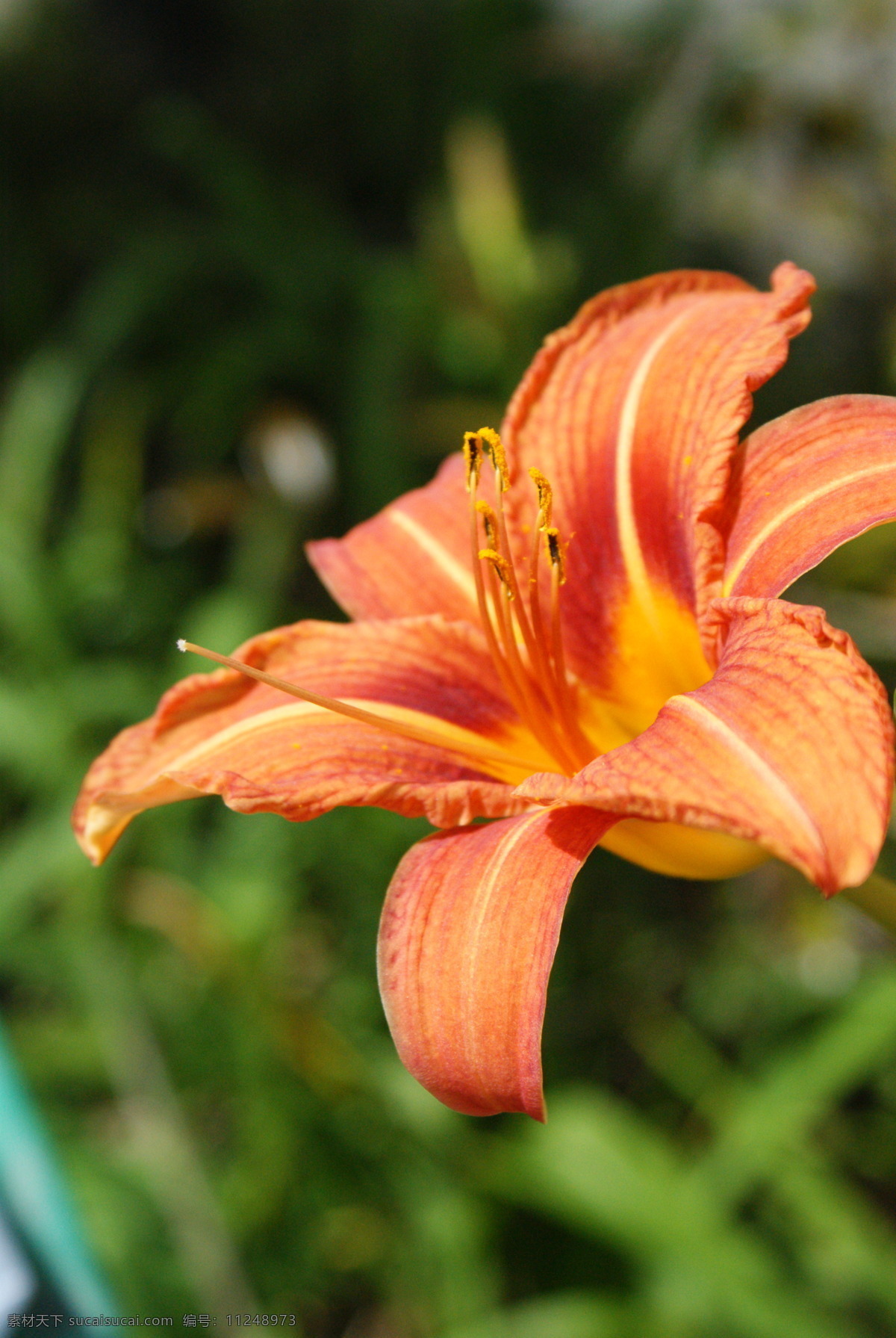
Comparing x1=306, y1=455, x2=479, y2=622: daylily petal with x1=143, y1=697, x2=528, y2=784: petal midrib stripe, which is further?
x1=306, y1=455, x2=479, y2=622: daylily petal

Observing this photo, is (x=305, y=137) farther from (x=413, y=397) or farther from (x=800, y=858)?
(x=800, y=858)

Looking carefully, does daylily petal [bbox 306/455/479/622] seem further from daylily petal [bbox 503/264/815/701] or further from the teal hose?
the teal hose

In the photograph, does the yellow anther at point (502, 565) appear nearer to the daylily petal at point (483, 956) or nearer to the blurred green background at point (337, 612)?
the daylily petal at point (483, 956)

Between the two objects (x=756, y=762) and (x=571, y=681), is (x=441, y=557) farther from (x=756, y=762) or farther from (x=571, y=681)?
(x=756, y=762)

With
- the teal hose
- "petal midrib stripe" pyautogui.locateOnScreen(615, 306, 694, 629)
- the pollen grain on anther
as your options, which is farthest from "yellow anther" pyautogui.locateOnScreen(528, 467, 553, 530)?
the teal hose

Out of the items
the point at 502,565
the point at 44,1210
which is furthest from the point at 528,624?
the point at 44,1210
